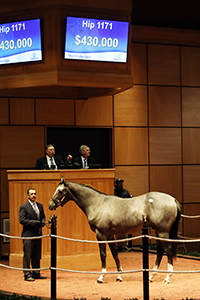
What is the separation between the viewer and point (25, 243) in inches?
286

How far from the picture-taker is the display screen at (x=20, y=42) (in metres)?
8.20

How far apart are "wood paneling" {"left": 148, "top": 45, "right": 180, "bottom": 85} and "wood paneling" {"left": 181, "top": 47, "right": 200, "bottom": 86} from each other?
0.54 feet

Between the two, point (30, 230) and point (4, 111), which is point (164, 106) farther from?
point (30, 230)

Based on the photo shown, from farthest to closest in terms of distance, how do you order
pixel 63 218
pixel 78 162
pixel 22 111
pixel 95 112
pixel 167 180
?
pixel 167 180 → pixel 95 112 → pixel 22 111 → pixel 78 162 → pixel 63 218

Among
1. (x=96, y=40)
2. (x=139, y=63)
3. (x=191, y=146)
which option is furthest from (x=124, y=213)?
(x=139, y=63)

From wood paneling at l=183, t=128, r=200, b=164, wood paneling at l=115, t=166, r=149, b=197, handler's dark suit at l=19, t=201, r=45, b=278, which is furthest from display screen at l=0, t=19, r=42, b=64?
wood paneling at l=183, t=128, r=200, b=164

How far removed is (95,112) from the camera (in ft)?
35.1

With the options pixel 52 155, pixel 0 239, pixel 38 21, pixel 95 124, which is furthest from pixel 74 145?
pixel 38 21

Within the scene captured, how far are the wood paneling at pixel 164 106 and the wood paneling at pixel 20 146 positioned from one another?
281cm

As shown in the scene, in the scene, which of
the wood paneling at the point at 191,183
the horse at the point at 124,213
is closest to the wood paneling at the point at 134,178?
the wood paneling at the point at 191,183

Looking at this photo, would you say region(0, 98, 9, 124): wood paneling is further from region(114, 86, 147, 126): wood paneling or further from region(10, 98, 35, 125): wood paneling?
region(114, 86, 147, 126): wood paneling

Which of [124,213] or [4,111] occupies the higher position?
[4,111]

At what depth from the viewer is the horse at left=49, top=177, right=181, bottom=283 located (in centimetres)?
702

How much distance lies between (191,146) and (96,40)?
4371 mm
